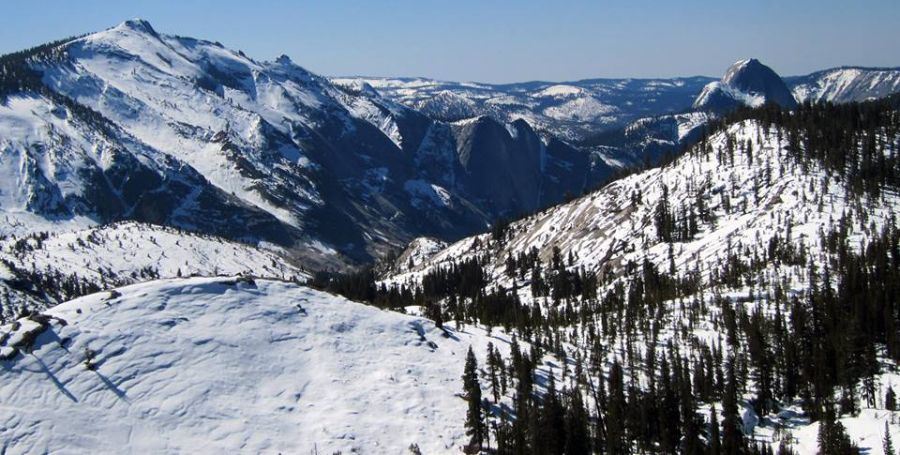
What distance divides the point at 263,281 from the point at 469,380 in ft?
153

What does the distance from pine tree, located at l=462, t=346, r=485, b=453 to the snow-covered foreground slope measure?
A: 213 centimetres

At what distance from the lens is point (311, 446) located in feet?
368

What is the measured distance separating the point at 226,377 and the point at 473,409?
39.6 meters

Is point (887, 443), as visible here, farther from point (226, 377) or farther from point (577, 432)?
point (226, 377)

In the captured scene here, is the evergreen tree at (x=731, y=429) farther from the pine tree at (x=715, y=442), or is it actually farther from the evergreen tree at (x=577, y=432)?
the evergreen tree at (x=577, y=432)

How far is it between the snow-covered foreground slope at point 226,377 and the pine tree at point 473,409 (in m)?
2.13

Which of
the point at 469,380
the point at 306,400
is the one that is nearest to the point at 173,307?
the point at 306,400

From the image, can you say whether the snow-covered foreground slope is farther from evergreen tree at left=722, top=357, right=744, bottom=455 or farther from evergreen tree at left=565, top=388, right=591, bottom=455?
evergreen tree at left=722, top=357, right=744, bottom=455

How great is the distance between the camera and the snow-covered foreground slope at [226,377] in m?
110

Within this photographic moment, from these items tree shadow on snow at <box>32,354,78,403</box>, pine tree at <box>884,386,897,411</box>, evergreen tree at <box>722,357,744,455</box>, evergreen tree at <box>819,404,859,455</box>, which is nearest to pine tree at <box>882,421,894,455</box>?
evergreen tree at <box>819,404,859,455</box>

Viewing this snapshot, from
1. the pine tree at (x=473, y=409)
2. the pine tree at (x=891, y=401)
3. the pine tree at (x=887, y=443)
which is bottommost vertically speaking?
the pine tree at (x=887, y=443)


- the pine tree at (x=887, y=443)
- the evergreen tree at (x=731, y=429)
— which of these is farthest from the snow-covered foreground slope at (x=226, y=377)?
the pine tree at (x=887, y=443)

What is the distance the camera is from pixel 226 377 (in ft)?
406

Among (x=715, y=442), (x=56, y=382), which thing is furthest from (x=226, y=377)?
(x=715, y=442)
